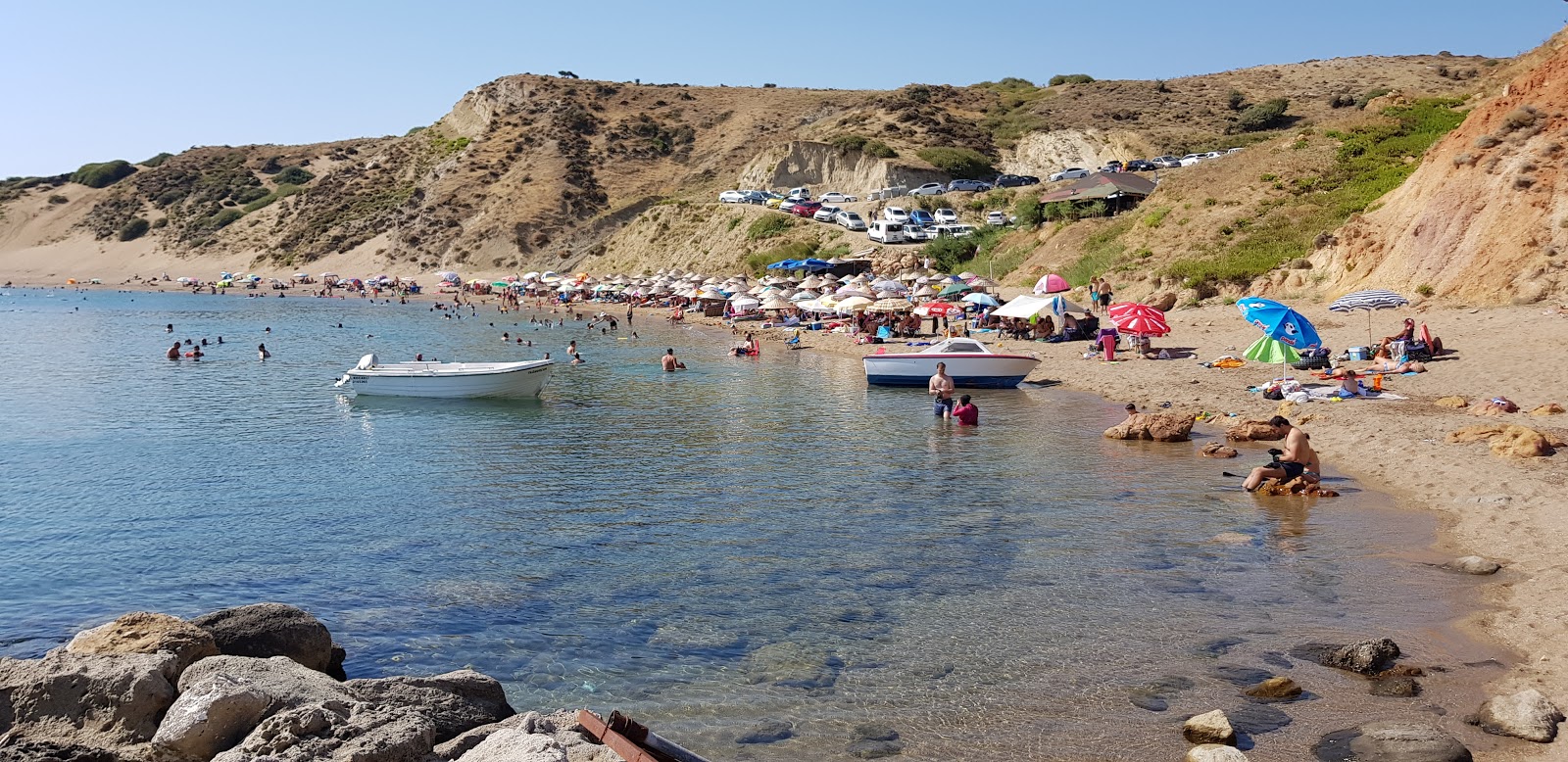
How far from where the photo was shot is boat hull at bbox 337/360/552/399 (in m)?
30.6

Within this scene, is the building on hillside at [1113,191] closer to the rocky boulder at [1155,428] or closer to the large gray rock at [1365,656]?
the rocky boulder at [1155,428]

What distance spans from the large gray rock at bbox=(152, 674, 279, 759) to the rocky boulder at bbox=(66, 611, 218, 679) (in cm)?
130

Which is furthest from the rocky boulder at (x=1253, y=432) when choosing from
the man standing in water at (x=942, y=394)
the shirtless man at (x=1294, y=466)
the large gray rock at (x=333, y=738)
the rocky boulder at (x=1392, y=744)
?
the large gray rock at (x=333, y=738)

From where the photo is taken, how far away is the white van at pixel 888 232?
2633 inches

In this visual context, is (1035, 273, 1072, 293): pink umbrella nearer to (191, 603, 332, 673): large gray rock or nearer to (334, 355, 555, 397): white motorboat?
(334, 355, 555, 397): white motorboat

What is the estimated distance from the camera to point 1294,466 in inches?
674

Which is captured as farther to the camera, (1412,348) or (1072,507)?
(1412,348)


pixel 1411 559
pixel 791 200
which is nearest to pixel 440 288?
pixel 791 200

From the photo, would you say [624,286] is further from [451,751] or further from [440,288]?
[451,751]

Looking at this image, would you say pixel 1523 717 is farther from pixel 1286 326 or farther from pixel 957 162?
pixel 957 162

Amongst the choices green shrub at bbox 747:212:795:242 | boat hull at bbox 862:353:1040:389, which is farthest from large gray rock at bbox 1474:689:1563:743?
green shrub at bbox 747:212:795:242

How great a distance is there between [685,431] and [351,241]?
97.2 m

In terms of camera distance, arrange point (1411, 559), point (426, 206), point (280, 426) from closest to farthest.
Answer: point (1411, 559) < point (280, 426) < point (426, 206)

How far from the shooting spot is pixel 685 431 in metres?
25.1
